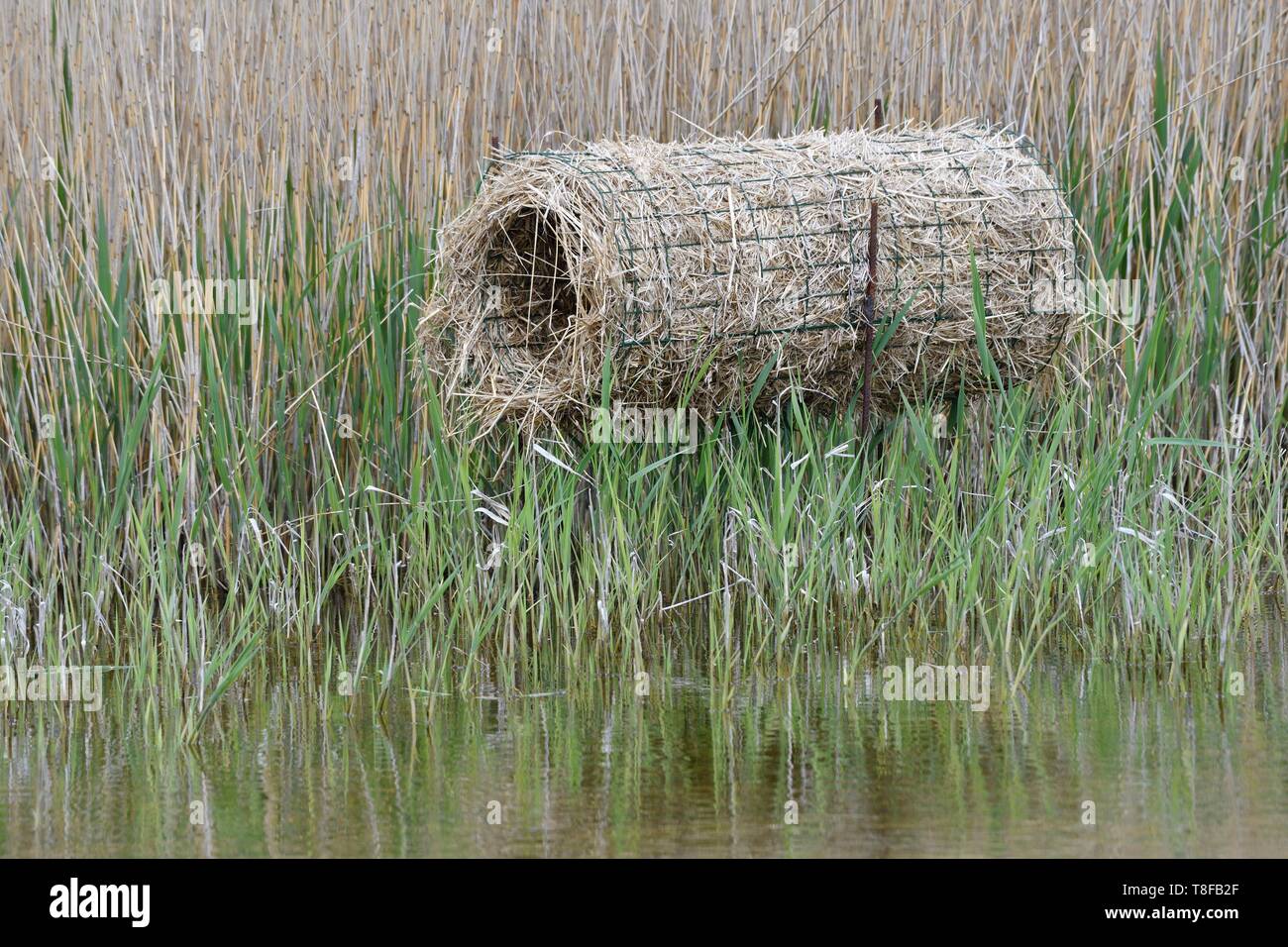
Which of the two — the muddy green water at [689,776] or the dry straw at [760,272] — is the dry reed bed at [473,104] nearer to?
the dry straw at [760,272]

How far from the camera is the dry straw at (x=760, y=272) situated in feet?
12.3

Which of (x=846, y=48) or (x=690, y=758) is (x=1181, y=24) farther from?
(x=690, y=758)

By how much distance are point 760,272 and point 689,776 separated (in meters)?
1.41

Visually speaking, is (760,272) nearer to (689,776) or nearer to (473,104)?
(473,104)

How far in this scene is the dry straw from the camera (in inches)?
148

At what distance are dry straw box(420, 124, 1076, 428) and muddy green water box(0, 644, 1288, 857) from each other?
861 millimetres

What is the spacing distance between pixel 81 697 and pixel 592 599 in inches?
46.8

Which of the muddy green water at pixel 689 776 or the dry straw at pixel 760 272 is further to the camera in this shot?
the dry straw at pixel 760 272

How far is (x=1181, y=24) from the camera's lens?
4.74 metres

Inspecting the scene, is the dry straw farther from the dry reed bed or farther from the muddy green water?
the muddy green water

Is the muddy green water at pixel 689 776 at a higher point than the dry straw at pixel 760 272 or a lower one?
lower

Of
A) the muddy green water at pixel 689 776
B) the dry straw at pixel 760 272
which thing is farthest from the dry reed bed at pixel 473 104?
the muddy green water at pixel 689 776

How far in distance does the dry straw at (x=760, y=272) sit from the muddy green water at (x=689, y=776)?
86 cm

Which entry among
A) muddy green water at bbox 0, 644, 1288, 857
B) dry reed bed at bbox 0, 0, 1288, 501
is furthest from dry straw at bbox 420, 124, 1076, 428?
muddy green water at bbox 0, 644, 1288, 857
